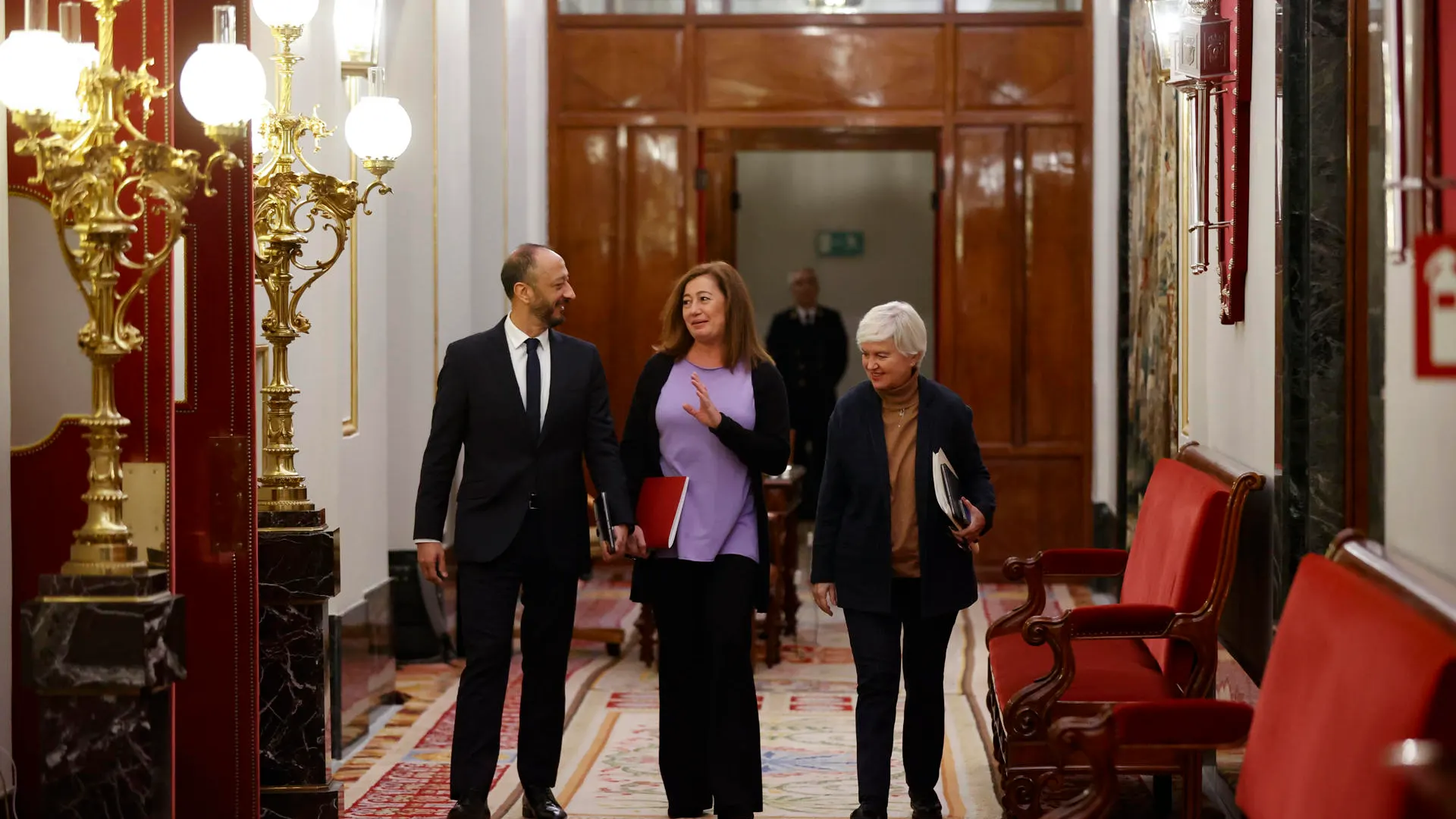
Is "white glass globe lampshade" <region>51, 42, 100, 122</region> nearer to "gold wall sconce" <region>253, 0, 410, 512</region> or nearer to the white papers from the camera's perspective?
"gold wall sconce" <region>253, 0, 410, 512</region>

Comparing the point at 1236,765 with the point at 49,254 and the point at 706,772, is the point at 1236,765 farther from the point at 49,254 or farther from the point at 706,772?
the point at 49,254

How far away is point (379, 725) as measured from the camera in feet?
21.1

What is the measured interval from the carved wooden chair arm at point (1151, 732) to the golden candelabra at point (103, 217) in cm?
187

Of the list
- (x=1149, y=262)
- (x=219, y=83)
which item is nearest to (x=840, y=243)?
(x=1149, y=262)

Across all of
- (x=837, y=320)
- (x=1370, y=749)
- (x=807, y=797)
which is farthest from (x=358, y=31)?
(x=837, y=320)

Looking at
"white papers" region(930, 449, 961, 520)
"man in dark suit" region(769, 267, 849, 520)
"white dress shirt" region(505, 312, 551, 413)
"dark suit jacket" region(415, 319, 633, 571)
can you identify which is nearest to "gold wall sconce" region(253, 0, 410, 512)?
"dark suit jacket" region(415, 319, 633, 571)

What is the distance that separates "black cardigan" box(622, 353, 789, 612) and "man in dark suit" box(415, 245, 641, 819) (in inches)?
3.2

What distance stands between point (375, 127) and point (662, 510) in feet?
4.62

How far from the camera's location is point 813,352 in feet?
38.2

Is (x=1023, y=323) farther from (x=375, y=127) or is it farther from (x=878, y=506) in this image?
(x=375, y=127)

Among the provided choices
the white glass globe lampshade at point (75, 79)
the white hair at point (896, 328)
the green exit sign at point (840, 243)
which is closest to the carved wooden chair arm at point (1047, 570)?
the white hair at point (896, 328)

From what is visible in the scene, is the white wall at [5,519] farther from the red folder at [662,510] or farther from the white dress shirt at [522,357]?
the red folder at [662,510]

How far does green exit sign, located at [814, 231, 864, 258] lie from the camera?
45.5ft

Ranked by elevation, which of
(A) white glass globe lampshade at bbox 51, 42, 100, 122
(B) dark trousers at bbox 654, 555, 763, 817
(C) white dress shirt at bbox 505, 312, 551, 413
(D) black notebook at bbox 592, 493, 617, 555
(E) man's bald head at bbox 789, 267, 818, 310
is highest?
(E) man's bald head at bbox 789, 267, 818, 310
